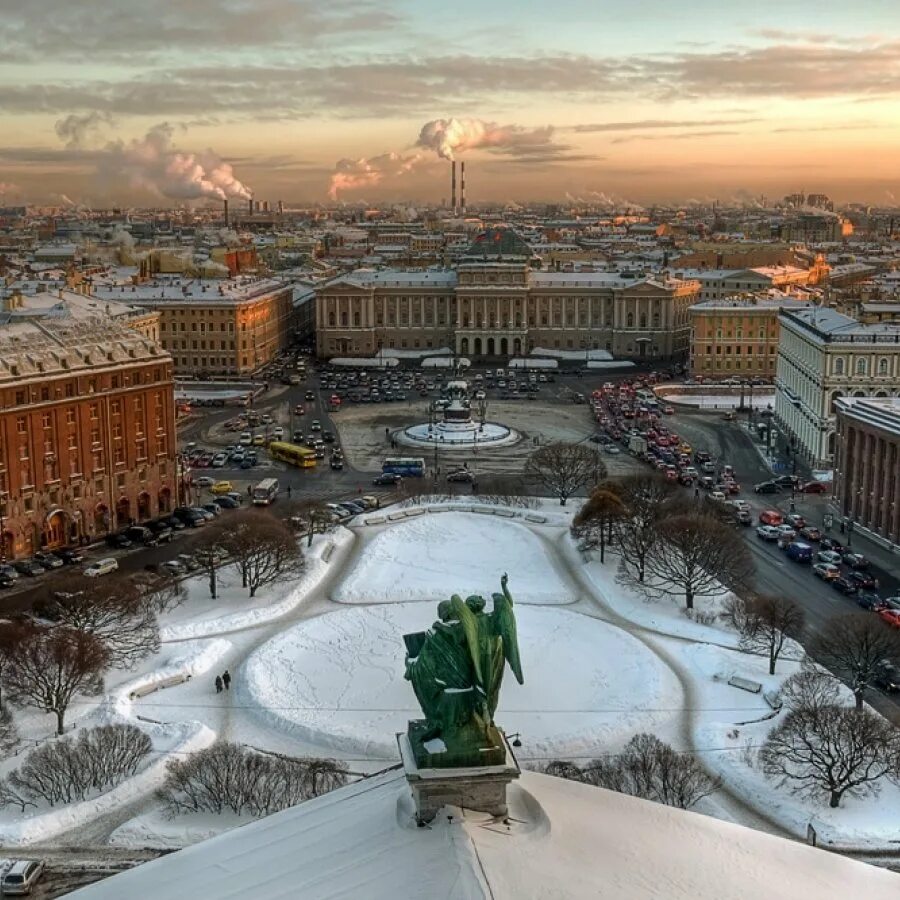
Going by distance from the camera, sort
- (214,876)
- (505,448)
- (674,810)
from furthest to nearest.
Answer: (505,448) < (674,810) < (214,876)

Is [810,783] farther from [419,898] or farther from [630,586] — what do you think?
[419,898]

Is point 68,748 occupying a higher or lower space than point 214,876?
lower

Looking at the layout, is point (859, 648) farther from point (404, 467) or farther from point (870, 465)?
point (404, 467)

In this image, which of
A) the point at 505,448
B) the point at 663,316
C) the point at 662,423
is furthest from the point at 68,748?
the point at 663,316

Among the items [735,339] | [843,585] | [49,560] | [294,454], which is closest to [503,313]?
[735,339]

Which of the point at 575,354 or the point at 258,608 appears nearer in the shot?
the point at 258,608

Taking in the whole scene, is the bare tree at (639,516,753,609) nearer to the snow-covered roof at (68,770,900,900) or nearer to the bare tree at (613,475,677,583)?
the bare tree at (613,475,677,583)
